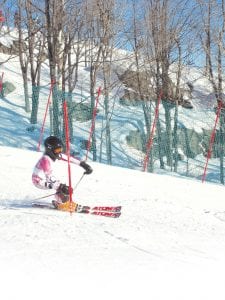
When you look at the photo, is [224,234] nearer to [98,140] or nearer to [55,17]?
[55,17]

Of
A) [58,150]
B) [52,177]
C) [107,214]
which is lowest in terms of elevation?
[107,214]

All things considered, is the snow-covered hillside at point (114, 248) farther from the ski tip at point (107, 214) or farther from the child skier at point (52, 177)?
the child skier at point (52, 177)

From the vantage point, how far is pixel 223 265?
497 centimetres

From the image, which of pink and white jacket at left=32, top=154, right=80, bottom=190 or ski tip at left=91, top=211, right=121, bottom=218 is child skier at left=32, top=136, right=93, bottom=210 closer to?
pink and white jacket at left=32, top=154, right=80, bottom=190

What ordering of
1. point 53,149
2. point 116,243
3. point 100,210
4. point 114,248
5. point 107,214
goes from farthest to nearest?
1. point 53,149
2. point 100,210
3. point 107,214
4. point 116,243
5. point 114,248

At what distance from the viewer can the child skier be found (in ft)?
24.2

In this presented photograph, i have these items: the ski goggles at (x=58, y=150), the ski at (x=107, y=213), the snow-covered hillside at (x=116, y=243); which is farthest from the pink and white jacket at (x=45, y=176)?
the ski at (x=107, y=213)

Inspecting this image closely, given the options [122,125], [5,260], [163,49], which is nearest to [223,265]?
[5,260]

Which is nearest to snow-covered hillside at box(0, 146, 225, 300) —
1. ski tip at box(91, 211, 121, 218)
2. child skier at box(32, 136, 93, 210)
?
ski tip at box(91, 211, 121, 218)

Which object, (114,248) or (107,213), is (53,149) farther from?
(114,248)

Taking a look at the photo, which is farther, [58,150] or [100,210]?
[58,150]

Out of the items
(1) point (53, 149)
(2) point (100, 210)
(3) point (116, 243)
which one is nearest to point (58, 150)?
(1) point (53, 149)

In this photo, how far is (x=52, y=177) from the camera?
24.7 ft

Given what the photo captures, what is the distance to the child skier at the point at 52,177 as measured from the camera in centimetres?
737
